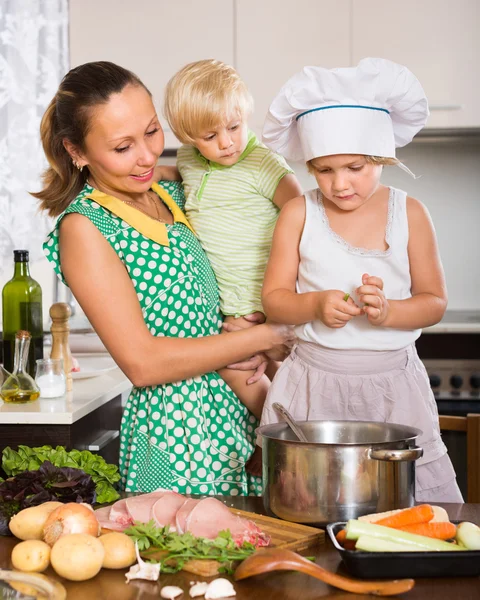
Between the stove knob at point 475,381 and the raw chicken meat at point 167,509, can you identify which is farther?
the stove knob at point 475,381

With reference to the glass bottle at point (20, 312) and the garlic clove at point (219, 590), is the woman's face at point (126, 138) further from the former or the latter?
the garlic clove at point (219, 590)

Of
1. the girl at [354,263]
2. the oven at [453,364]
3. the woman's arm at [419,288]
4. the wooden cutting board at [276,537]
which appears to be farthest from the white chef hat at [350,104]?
the oven at [453,364]

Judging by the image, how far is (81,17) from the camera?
10.2 ft

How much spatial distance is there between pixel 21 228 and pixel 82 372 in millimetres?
1321

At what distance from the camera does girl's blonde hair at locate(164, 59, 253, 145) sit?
1.65 metres

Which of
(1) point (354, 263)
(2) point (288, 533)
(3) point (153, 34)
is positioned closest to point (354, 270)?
(1) point (354, 263)

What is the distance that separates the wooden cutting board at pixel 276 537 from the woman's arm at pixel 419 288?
1.29 feet

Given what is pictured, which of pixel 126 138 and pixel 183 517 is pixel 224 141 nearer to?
pixel 126 138

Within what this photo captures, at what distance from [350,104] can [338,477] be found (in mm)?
668

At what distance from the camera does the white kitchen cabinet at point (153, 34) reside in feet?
10.1

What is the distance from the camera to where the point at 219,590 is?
887 mm

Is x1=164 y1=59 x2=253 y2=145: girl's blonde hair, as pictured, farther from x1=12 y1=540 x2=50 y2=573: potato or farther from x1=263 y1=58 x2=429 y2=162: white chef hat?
x1=12 y1=540 x2=50 y2=573: potato

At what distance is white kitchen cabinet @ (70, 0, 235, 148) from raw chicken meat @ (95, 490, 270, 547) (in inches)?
87.6

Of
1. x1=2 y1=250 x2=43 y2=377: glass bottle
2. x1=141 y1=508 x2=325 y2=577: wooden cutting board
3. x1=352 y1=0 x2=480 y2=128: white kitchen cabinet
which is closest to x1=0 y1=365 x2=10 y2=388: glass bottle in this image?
x1=2 y1=250 x2=43 y2=377: glass bottle
